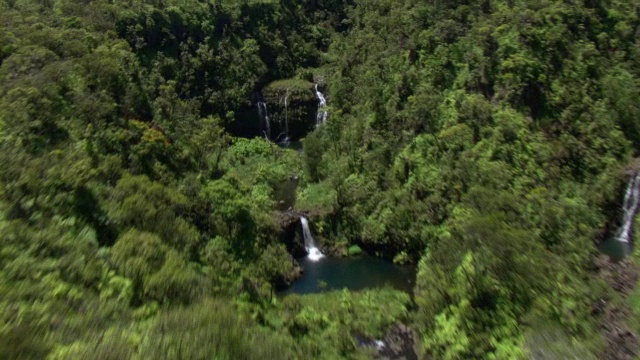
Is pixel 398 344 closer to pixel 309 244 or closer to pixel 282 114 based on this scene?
pixel 309 244

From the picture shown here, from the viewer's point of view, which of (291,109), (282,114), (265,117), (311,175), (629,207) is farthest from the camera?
(265,117)

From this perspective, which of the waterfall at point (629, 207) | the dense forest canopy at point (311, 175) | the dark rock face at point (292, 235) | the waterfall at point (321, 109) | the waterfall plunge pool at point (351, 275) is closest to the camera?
the dense forest canopy at point (311, 175)

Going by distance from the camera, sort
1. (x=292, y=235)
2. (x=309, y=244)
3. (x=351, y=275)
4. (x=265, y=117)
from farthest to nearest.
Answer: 1. (x=265, y=117)
2. (x=309, y=244)
3. (x=292, y=235)
4. (x=351, y=275)

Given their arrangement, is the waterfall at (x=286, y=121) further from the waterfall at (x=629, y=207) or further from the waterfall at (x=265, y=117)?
the waterfall at (x=629, y=207)

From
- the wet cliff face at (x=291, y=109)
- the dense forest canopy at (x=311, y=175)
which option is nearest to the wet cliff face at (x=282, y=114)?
the wet cliff face at (x=291, y=109)

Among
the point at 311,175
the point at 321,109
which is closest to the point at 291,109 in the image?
the point at 321,109
